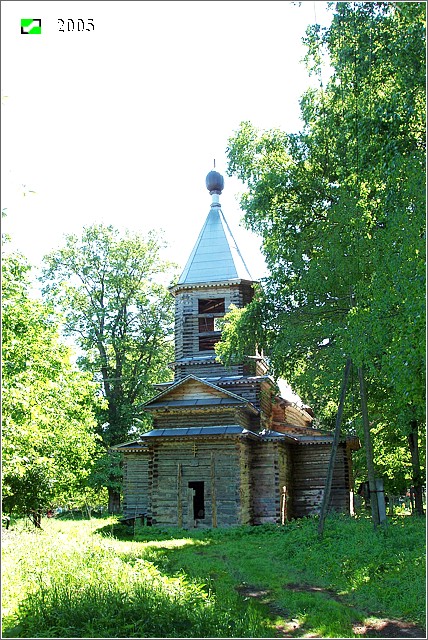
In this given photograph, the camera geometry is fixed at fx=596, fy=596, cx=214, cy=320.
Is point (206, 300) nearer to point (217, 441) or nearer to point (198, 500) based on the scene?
point (217, 441)

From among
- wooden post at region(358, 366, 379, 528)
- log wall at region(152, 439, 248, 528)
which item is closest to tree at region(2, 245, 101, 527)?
log wall at region(152, 439, 248, 528)

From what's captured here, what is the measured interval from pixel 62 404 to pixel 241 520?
7.98 meters

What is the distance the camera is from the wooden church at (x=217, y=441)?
74.4 feet

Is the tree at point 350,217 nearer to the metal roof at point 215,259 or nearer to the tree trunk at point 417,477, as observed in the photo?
the tree trunk at point 417,477

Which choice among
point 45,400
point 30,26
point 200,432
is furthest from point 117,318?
point 30,26

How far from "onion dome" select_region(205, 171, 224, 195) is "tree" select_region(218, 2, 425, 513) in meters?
10.4

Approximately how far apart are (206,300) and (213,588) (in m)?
18.5

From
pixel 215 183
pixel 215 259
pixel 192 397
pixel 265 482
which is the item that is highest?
pixel 215 183

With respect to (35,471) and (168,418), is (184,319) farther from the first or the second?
(35,471)

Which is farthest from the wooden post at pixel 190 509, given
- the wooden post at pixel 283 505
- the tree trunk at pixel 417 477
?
the tree trunk at pixel 417 477

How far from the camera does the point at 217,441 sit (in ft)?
75.0

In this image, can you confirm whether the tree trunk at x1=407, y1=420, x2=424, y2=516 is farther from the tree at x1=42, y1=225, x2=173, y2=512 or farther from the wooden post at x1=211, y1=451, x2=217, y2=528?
the tree at x1=42, y1=225, x2=173, y2=512

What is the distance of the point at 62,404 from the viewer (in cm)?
2003

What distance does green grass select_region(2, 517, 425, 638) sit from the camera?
25.4ft
